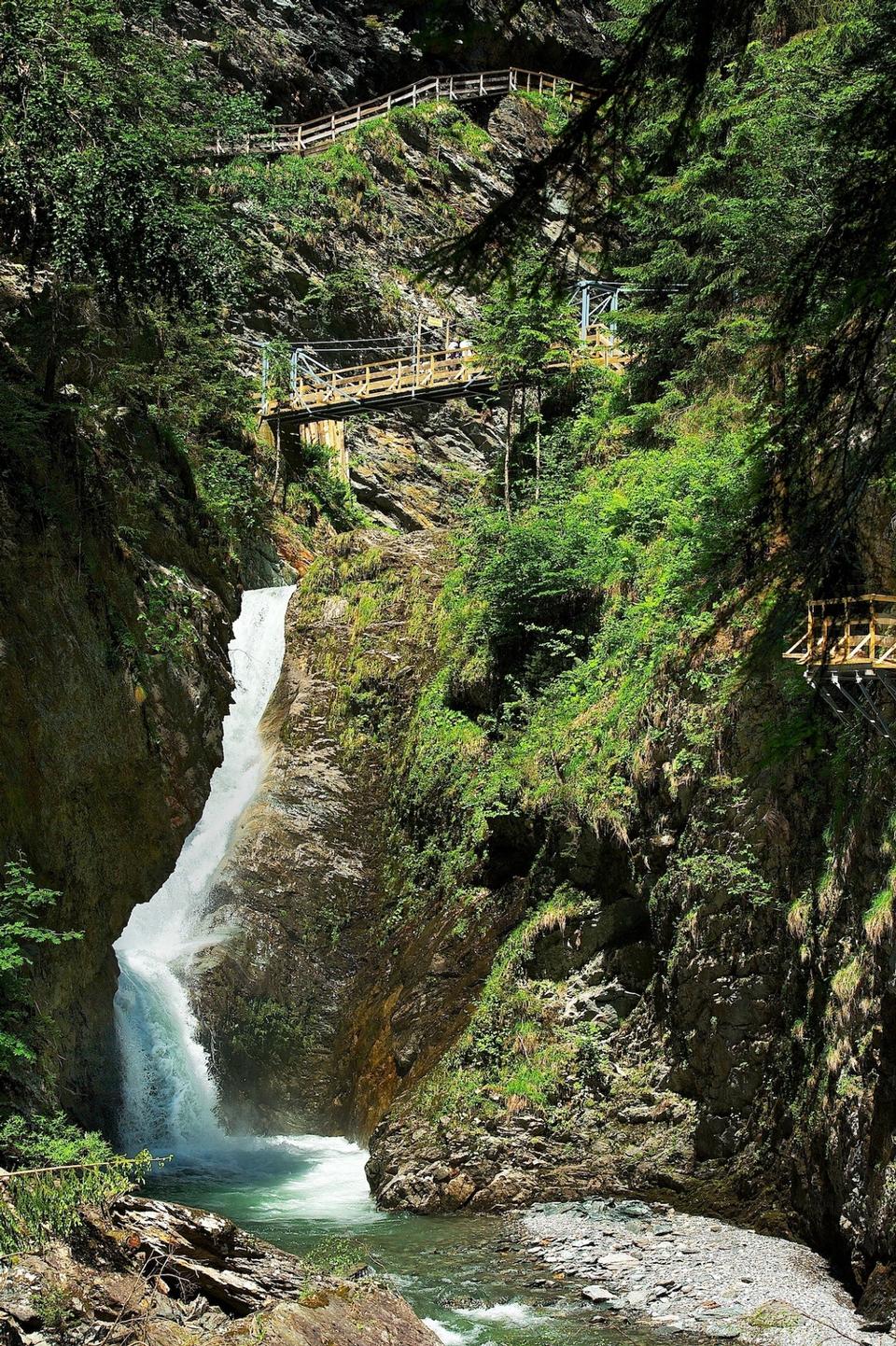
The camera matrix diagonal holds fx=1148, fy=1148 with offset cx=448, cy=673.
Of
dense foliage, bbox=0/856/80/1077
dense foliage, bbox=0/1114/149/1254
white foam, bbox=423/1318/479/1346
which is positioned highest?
dense foliage, bbox=0/856/80/1077

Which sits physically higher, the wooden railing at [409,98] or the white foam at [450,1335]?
the wooden railing at [409,98]

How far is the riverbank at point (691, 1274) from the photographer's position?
8414 millimetres

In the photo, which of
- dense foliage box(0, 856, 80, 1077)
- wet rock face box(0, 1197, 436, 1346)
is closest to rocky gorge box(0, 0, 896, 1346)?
wet rock face box(0, 1197, 436, 1346)

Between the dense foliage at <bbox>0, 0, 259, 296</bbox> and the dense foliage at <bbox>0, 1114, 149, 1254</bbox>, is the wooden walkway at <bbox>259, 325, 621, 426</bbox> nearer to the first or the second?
the dense foliage at <bbox>0, 0, 259, 296</bbox>

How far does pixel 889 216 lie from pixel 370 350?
28.2m

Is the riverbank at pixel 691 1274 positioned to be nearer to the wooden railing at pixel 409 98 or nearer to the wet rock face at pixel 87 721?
the wet rock face at pixel 87 721

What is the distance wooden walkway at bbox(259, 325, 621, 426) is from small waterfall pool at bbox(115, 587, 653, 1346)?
6.16 meters

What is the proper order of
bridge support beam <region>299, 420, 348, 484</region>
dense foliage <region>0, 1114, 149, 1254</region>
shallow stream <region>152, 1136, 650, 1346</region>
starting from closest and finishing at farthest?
dense foliage <region>0, 1114, 149, 1254</region> < shallow stream <region>152, 1136, 650, 1346</region> < bridge support beam <region>299, 420, 348, 484</region>

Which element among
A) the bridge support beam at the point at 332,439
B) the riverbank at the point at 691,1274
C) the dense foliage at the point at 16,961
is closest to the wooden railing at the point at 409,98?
the bridge support beam at the point at 332,439

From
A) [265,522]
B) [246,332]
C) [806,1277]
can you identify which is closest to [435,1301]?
[806,1277]

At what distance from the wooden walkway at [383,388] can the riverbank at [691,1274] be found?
56.0 ft

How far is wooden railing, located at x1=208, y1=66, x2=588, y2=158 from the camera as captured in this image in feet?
111

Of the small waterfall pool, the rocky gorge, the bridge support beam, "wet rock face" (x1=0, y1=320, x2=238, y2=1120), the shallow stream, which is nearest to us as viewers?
the rocky gorge

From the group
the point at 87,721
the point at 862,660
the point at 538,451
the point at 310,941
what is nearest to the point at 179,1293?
the point at 862,660
